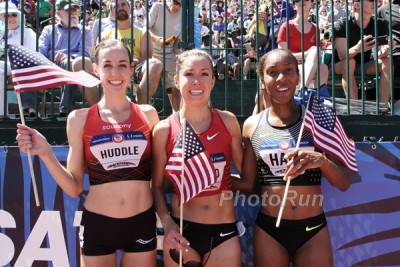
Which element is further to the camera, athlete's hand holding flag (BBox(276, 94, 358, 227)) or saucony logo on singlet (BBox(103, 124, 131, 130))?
saucony logo on singlet (BBox(103, 124, 131, 130))

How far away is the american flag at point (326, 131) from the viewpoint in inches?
179

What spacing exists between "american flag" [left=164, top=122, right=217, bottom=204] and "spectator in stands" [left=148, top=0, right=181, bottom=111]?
170cm

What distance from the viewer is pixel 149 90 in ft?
20.1

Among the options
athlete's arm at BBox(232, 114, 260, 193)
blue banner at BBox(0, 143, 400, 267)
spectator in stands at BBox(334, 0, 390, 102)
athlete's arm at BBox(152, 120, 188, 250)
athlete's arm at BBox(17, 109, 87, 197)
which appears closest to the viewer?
athlete's arm at BBox(17, 109, 87, 197)

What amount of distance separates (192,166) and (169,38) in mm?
2299

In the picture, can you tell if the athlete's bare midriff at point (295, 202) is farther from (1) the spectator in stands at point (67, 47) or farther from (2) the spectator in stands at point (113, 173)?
(1) the spectator in stands at point (67, 47)

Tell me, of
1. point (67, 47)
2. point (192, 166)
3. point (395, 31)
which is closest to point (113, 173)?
point (192, 166)

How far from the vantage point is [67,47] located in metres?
6.09

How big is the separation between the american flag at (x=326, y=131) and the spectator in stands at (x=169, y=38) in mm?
1904

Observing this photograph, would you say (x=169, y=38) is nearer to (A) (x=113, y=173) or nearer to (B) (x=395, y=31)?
(A) (x=113, y=173)

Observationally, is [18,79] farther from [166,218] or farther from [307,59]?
[307,59]

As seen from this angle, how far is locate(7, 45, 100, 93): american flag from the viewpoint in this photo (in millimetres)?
4527

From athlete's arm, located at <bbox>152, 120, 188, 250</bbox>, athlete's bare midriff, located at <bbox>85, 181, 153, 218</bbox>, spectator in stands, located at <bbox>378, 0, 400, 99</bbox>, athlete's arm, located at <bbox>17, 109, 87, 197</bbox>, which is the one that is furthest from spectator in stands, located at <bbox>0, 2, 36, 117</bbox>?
spectator in stands, located at <bbox>378, 0, 400, 99</bbox>

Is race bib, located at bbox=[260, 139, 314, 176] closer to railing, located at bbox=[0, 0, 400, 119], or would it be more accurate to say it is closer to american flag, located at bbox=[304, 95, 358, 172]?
american flag, located at bbox=[304, 95, 358, 172]
